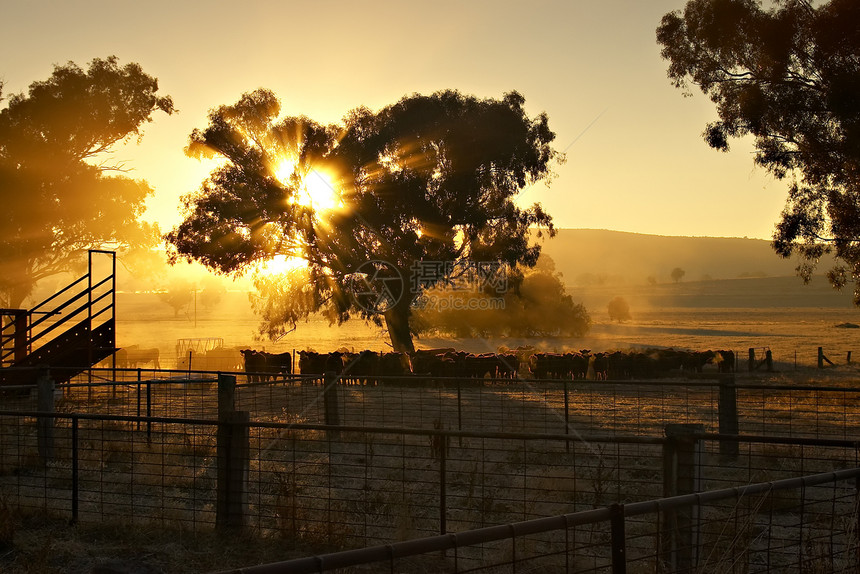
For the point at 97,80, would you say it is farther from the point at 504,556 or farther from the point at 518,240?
the point at 504,556

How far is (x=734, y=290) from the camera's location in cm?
14825

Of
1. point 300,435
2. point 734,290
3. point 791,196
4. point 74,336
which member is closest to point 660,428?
point 300,435

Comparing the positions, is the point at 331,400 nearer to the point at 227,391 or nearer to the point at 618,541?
the point at 227,391

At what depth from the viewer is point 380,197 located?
1406 inches

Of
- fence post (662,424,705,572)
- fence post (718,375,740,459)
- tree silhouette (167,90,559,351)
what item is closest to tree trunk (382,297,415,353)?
tree silhouette (167,90,559,351)

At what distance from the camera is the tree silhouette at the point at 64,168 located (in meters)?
36.5

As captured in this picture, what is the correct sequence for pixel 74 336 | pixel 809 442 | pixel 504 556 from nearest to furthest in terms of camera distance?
pixel 809 442, pixel 504 556, pixel 74 336

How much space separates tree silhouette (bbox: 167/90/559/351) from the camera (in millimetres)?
35562

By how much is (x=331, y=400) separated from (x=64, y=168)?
31.3 metres

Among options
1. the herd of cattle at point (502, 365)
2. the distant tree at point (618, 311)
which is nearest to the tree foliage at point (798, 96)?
the herd of cattle at point (502, 365)

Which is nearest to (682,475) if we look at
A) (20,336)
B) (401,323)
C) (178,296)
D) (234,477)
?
(234,477)

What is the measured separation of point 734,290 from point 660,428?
145974 mm

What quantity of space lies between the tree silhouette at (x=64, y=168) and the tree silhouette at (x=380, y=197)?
205 inches

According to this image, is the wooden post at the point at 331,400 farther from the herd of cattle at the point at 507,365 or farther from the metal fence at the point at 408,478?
the herd of cattle at the point at 507,365
